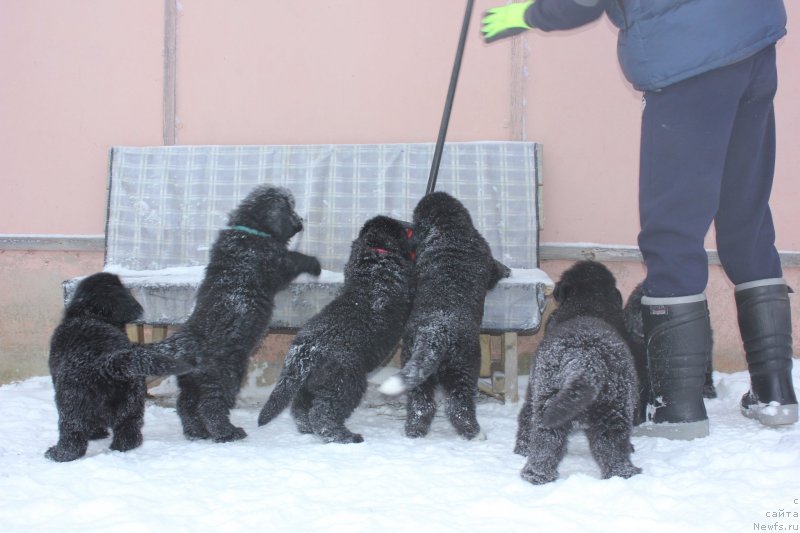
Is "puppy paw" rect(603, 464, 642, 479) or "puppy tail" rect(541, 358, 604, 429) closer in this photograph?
"puppy tail" rect(541, 358, 604, 429)

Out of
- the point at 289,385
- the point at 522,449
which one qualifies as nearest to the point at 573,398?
the point at 522,449

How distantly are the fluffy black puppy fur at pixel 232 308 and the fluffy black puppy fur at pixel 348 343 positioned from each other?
0.30 metres

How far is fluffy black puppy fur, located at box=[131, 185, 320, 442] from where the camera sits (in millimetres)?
3609

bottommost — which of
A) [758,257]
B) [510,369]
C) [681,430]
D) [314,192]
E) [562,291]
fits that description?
[681,430]

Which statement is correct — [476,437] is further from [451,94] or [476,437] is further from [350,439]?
[451,94]

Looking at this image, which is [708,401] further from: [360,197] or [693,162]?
[360,197]

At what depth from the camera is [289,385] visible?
3.54 metres

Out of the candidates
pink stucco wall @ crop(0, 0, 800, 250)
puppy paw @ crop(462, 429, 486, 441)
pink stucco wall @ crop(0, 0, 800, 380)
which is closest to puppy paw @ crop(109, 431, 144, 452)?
puppy paw @ crop(462, 429, 486, 441)

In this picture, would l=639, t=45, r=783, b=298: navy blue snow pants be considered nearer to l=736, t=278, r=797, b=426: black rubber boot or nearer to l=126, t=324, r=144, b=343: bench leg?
l=736, t=278, r=797, b=426: black rubber boot

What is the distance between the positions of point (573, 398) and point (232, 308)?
1.94 meters

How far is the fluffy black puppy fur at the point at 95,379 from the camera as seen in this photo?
10.7ft

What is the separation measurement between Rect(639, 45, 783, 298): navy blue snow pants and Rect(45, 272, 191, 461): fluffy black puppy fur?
2.30 metres

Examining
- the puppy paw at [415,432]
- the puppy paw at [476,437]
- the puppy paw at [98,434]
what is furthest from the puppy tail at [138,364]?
the puppy paw at [476,437]

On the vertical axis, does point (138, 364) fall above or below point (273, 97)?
below
